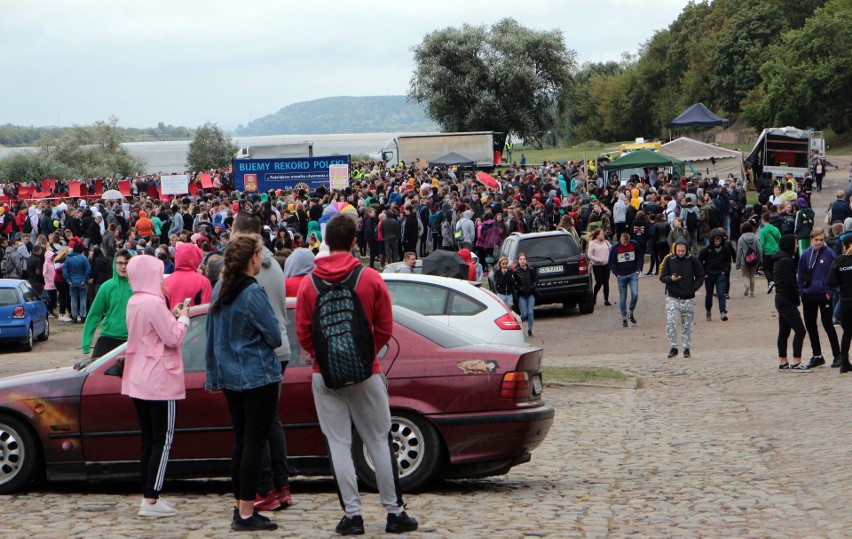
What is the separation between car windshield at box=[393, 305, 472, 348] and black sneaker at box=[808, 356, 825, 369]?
8.10 m

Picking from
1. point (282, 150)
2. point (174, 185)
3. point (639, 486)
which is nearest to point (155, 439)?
point (639, 486)

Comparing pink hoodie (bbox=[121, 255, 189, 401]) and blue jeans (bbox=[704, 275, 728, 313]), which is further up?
pink hoodie (bbox=[121, 255, 189, 401])

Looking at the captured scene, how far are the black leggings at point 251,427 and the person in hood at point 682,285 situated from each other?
1092 centimetres

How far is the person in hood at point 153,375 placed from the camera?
7.15 m

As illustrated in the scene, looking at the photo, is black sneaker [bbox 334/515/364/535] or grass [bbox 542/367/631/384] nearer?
black sneaker [bbox 334/515/364/535]

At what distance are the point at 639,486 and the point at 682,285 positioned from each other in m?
8.56

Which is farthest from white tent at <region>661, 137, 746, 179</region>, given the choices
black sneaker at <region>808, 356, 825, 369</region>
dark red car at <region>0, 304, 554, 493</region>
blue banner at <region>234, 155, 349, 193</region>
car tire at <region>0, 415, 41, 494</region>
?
car tire at <region>0, 415, 41, 494</region>

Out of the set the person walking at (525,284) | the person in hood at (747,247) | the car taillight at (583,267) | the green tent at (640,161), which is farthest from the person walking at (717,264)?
the green tent at (640,161)

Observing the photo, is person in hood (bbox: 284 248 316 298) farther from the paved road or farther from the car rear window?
the car rear window

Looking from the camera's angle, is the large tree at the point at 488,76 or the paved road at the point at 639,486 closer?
the paved road at the point at 639,486

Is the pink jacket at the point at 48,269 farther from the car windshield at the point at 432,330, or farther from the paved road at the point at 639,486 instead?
the car windshield at the point at 432,330

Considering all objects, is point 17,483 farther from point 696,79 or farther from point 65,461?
point 696,79

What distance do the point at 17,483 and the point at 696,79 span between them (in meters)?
94.2

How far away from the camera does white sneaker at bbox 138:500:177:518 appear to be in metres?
7.18
